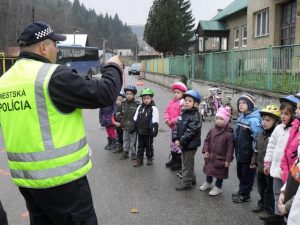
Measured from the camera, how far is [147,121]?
743 centimetres

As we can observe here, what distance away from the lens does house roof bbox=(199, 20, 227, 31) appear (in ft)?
105

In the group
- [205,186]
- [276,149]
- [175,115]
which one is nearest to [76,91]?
[276,149]

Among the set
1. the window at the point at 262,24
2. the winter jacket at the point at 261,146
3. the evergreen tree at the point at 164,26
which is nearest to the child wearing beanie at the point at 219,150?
the winter jacket at the point at 261,146

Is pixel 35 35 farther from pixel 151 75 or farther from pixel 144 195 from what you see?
pixel 151 75

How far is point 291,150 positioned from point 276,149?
311 millimetres

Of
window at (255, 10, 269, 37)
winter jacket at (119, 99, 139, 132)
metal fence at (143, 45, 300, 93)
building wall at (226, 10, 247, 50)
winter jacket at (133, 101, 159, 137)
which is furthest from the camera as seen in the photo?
building wall at (226, 10, 247, 50)

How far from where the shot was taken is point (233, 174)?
689cm

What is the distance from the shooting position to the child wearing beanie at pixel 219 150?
5668 millimetres

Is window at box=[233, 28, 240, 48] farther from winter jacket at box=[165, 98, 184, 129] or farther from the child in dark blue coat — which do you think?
winter jacket at box=[165, 98, 184, 129]

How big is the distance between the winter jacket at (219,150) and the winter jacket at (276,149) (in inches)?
37.9

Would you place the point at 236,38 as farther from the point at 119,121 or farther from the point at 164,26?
the point at 119,121

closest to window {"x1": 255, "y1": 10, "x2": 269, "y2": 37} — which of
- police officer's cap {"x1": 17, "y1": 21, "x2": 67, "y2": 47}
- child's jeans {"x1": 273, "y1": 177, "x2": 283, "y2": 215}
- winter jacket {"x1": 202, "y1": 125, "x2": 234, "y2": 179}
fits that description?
winter jacket {"x1": 202, "y1": 125, "x2": 234, "y2": 179}

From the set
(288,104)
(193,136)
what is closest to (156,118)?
(193,136)

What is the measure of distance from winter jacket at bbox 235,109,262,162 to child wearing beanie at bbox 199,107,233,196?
7.4 inches
